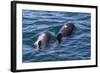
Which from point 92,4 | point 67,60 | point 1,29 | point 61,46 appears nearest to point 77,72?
point 67,60

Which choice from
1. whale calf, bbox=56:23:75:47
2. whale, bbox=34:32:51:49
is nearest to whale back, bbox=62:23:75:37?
whale calf, bbox=56:23:75:47

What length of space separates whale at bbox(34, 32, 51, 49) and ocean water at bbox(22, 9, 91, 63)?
2cm

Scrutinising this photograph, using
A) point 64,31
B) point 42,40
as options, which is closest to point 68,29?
point 64,31

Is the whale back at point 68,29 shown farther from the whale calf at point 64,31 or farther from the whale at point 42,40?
the whale at point 42,40

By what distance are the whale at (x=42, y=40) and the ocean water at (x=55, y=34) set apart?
0.07 feet

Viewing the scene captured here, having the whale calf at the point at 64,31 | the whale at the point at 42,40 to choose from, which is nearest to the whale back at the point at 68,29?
the whale calf at the point at 64,31

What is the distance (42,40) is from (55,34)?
0.11 m

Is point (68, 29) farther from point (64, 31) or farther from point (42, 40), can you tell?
point (42, 40)

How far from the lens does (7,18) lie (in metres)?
1.46

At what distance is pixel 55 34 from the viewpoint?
1577 millimetres

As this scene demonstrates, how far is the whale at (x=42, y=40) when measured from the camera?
5.02ft

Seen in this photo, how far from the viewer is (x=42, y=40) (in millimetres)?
1540

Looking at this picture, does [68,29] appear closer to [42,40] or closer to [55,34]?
[55,34]

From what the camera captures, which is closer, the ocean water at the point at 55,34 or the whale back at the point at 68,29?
the ocean water at the point at 55,34
